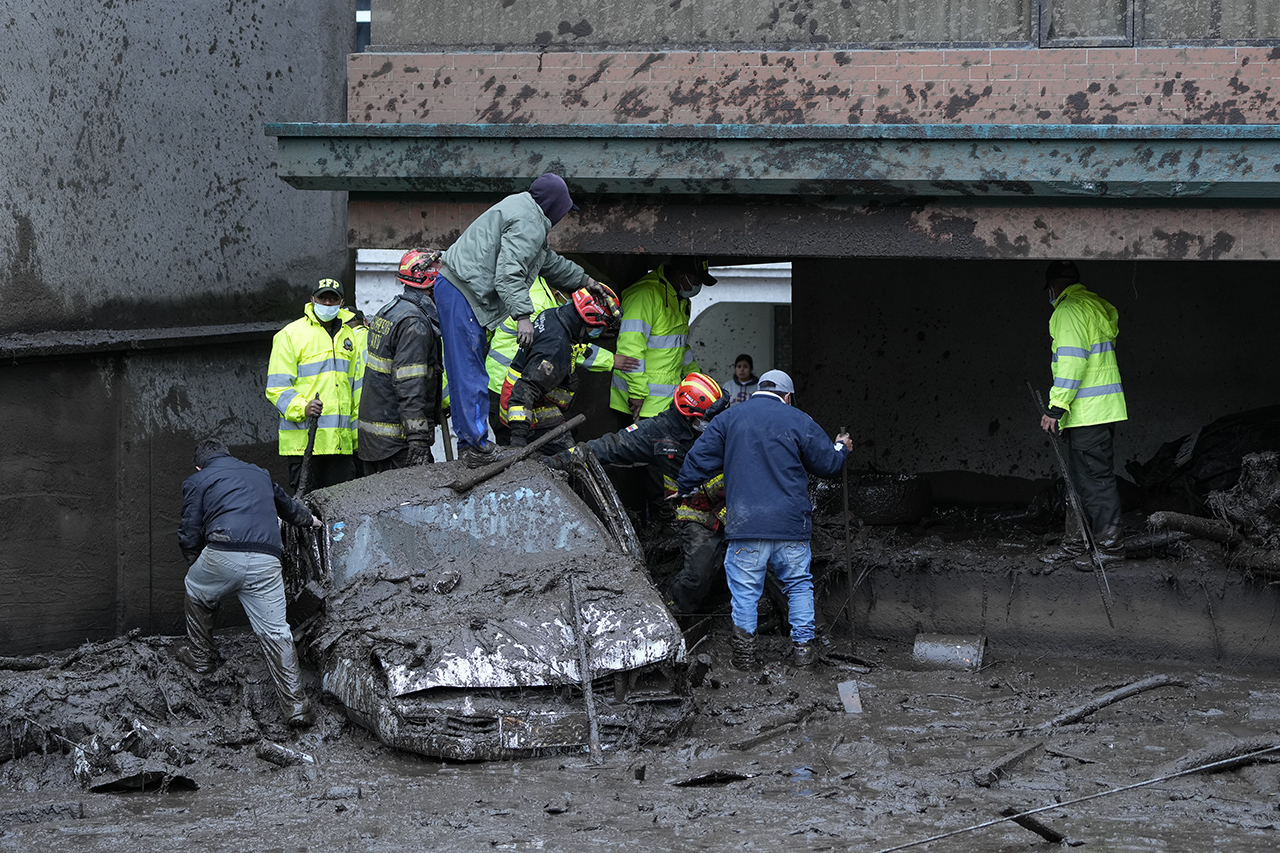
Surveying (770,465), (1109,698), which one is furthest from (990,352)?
(1109,698)

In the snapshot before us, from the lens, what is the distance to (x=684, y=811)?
18.2ft

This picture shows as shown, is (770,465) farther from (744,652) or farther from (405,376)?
(405,376)

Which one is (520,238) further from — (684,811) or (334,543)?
(684,811)

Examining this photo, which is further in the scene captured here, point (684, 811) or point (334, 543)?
point (334, 543)

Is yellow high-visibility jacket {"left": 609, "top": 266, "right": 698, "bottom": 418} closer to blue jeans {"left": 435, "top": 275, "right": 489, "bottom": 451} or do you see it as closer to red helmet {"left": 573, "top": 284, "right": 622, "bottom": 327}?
red helmet {"left": 573, "top": 284, "right": 622, "bottom": 327}

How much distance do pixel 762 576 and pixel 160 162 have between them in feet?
16.4

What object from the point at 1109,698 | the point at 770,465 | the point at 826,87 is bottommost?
the point at 1109,698

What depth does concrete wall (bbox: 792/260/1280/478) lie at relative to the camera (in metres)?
9.97

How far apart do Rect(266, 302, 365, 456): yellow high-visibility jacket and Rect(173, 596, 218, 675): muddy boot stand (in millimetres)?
1933

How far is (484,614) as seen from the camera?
647 centimetres

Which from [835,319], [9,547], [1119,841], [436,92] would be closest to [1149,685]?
[1119,841]

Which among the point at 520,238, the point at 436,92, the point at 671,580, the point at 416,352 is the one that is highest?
the point at 436,92

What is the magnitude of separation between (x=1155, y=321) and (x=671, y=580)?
4.38 metres

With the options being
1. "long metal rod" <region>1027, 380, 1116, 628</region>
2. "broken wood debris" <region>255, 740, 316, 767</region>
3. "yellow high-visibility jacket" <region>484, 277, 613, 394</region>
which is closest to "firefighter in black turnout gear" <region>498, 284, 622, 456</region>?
"yellow high-visibility jacket" <region>484, 277, 613, 394</region>
